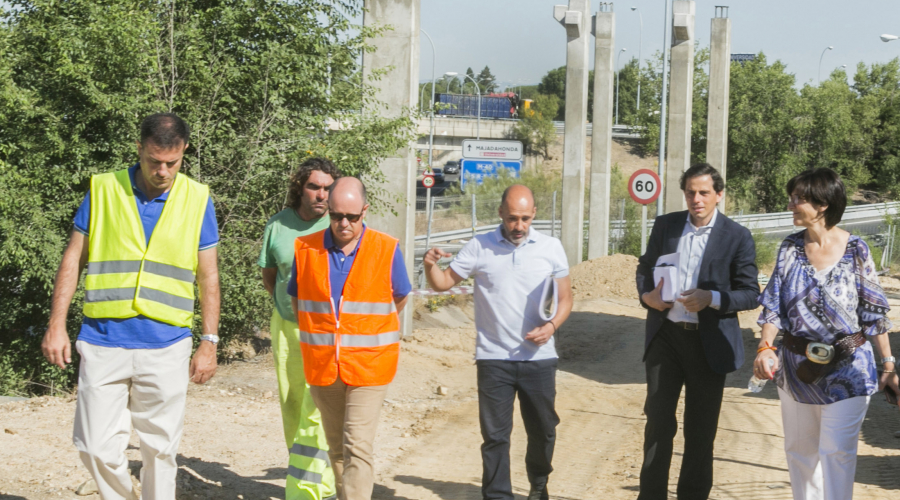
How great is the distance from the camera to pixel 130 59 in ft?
33.2

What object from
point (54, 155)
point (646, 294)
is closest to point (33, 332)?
point (54, 155)

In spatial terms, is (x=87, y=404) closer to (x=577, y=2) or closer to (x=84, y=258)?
(x=84, y=258)

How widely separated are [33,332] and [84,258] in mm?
7623

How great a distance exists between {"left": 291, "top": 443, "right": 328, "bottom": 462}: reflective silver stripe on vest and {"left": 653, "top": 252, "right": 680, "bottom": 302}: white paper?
2.20 metres

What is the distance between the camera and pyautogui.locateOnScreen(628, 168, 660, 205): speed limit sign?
63.0ft

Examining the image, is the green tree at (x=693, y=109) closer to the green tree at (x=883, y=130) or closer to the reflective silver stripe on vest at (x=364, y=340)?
the green tree at (x=883, y=130)

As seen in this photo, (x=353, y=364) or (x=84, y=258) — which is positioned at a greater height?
(x=84, y=258)

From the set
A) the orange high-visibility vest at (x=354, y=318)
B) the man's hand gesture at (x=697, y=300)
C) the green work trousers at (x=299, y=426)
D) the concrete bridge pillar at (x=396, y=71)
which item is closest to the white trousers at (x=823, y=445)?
the man's hand gesture at (x=697, y=300)

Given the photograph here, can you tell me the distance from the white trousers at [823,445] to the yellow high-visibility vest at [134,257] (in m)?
3.15

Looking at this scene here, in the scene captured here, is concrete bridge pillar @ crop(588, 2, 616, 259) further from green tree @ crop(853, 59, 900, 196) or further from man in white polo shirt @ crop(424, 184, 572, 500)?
green tree @ crop(853, 59, 900, 196)

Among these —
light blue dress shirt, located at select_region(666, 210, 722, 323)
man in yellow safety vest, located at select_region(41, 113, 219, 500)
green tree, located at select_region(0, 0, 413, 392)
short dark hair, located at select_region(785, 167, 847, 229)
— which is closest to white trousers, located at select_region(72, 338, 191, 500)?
man in yellow safety vest, located at select_region(41, 113, 219, 500)

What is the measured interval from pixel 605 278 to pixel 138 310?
2066 cm

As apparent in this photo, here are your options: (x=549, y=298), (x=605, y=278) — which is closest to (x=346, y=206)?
(x=549, y=298)

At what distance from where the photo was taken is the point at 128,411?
14.7 feet
